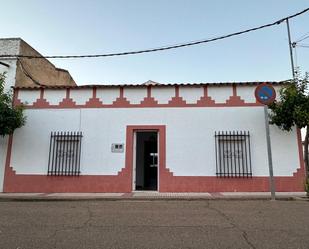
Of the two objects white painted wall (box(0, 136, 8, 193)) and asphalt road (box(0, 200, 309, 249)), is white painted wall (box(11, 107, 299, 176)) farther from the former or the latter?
asphalt road (box(0, 200, 309, 249))

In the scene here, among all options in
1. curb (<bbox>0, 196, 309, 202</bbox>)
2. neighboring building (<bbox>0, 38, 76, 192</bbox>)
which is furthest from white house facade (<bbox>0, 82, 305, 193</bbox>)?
curb (<bbox>0, 196, 309, 202</bbox>)

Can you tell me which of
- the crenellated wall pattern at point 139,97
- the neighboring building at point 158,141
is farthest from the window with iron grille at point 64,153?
the crenellated wall pattern at point 139,97

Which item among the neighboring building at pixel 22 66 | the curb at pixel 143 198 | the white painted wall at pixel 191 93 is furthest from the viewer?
the neighboring building at pixel 22 66

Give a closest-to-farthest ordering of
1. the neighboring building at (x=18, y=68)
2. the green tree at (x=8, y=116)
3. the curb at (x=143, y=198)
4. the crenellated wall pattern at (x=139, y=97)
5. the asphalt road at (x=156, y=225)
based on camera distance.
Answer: the asphalt road at (x=156, y=225)
the curb at (x=143, y=198)
the green tree at (x=8, y=116)
the crenellated wall pattern at (x=139, y=97)
the neighboring building at (x=18, y=68)

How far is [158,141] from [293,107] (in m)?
4.80

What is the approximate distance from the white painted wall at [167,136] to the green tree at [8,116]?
68 centimetres

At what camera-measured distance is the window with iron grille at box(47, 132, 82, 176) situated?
11078mm

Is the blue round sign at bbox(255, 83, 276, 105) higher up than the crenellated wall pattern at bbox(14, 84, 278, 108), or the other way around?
the crenellated wall pattern at bbox(14, 84, 278, 108)

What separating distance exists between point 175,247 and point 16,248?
7.52ft

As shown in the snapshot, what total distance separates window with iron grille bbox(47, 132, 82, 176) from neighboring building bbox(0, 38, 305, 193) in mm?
37

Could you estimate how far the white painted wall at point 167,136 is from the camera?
1065 cm

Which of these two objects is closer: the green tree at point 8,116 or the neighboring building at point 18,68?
the green tree at point 8,116

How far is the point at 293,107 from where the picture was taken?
9.78m

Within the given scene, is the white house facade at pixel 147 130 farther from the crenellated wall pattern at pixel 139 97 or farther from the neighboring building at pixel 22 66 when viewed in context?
the neighboring building at pixel 22 66
